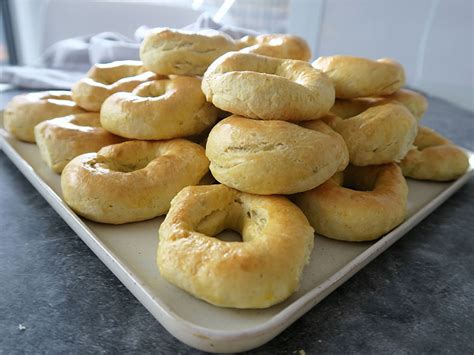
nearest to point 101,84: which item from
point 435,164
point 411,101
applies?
point 411,101

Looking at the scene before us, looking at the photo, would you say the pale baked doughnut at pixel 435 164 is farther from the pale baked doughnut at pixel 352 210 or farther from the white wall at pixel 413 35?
the white wall at pixel 413 35

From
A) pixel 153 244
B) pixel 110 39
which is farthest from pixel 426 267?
pixel 110 39

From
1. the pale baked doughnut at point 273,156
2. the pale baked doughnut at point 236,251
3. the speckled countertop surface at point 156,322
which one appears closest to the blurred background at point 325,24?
the speckled countertop surface at point 156,322

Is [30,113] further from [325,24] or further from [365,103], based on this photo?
[325,24]

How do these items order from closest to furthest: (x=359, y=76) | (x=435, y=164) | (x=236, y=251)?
(x=236, y=251)
(x=359, y=76)
(x=435, y=164)

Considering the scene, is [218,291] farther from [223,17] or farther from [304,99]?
[223,17]

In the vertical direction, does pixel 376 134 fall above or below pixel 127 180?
above

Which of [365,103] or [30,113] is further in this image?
[30,113]
